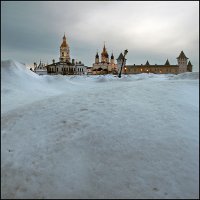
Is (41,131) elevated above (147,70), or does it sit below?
below

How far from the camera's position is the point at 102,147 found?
4.89m

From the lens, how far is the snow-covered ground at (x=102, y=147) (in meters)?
4.15

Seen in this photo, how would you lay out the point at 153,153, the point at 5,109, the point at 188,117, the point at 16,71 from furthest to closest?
the point at 16,71 < the point at 5,109 < the point at 188,117 < the point at 153,153

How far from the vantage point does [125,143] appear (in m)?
4.98

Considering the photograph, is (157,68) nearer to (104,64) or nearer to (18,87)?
(104,64)

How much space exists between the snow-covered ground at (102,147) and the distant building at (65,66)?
311 feet

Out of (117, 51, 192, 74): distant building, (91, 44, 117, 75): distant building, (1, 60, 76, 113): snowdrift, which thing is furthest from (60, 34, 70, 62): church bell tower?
(1, 60, 76, 113): snowdrift

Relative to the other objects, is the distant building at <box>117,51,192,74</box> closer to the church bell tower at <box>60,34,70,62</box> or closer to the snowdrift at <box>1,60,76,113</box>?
the church bell tower at <box>60,34,70,62</box>

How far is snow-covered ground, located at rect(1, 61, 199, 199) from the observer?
163 inches

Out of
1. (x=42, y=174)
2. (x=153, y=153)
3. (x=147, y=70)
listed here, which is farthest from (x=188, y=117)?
(x=147, y=70)

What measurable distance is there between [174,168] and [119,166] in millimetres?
924

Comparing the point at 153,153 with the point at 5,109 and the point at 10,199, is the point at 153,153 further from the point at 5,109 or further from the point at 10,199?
the point at 5,109

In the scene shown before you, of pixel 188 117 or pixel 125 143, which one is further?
pixel 188 117

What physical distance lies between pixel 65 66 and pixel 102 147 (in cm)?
10415
